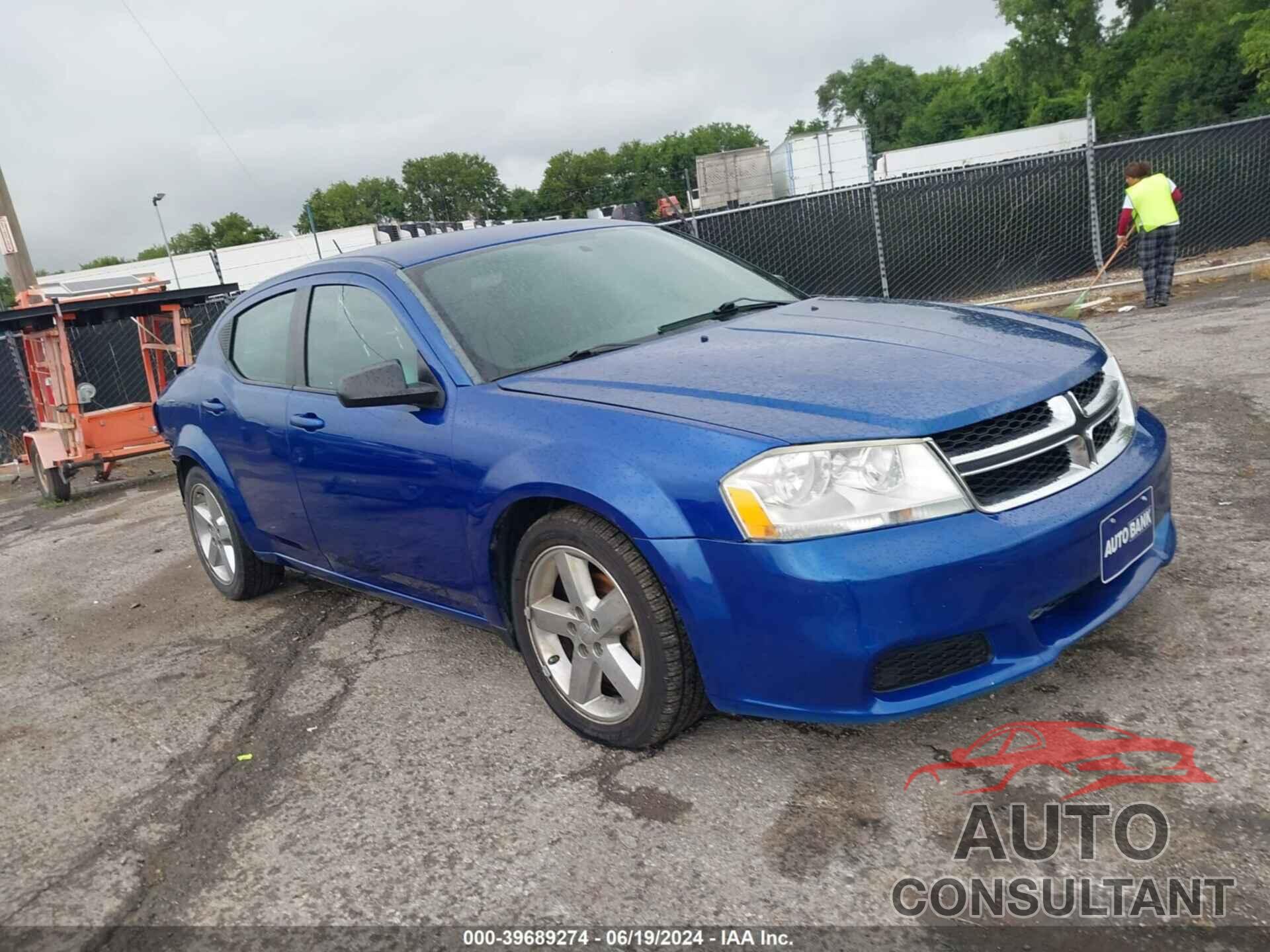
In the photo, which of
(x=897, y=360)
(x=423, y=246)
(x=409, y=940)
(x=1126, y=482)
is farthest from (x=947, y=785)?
(x=423, y=246)

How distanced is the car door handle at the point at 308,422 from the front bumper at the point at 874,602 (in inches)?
70.3

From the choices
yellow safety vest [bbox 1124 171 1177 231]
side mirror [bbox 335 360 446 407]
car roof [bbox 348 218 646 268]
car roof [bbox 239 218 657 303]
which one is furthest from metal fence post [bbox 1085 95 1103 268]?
side mirror [bbox 335 360 446 407]

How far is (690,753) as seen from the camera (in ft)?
10.4

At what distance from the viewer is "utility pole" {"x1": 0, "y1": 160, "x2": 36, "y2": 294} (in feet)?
48.1

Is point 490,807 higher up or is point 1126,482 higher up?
point 1126,482

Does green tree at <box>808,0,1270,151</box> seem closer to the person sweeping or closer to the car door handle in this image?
the person sweeping

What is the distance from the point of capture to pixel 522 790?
3139 mm

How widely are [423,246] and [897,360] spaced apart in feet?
6.65

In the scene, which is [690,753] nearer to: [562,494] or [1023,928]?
[562,494]

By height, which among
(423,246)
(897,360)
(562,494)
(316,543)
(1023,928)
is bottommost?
(1023,928)

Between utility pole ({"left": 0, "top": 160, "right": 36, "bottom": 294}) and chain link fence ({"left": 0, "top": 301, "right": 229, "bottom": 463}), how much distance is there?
0.99 m

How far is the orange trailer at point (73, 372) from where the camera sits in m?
10.4

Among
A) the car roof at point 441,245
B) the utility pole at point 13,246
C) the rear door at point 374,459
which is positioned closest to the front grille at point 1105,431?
the rear door at point 374,459

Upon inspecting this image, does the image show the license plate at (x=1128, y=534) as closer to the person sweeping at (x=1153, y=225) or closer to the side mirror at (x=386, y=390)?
the side mirror at (x=386, y=390)
